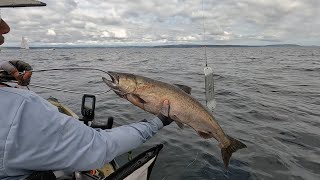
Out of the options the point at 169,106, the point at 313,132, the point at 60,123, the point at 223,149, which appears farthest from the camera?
the point at 313,132

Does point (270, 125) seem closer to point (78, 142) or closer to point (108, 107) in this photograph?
point (108, 107)

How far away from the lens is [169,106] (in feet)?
13.0

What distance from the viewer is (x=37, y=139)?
6.73ft

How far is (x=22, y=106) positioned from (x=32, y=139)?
24 cm

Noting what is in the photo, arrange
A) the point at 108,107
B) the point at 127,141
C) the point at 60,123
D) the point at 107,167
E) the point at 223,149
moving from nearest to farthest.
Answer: the point at 60,123 < the point at 127,141 < the point at 223,149 < the point at 107,167 < the point at 108,107

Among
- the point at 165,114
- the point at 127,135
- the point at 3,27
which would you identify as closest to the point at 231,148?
the point at 165,114

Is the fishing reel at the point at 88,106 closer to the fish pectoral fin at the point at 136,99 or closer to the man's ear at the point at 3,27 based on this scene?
the fish pectoral fin at the point at 136,99

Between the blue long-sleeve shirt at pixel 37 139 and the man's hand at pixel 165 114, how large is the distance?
1.46 metres

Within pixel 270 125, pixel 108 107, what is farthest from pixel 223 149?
pixel 108 107

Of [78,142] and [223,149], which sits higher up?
[78,142]

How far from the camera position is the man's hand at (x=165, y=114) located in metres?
3.84

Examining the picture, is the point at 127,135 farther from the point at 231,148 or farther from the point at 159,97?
the point at 231,148

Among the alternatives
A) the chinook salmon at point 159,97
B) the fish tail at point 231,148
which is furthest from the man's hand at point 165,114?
the fish tail at point 231,148

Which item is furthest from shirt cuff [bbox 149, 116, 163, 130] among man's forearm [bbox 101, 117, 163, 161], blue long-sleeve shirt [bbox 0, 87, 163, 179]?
blue long-sleeve shirt [bbox 0, 87, 163, 179]
